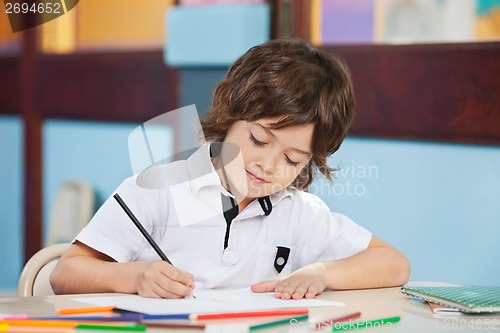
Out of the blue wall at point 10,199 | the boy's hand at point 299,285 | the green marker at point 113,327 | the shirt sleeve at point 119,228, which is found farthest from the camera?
the blue wall at point 10,199

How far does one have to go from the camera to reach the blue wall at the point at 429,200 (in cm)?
214

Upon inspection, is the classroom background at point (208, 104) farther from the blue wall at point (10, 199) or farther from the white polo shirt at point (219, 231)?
the white polo shirt at point (219, 231)

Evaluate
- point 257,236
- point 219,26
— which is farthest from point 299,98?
point 219,26

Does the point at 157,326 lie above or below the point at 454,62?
below

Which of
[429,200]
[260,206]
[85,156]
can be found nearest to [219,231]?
[260,206]

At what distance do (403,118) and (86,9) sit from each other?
5.84 ft

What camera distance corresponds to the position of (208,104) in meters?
2.80

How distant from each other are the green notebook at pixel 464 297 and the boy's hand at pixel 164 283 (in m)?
0.34

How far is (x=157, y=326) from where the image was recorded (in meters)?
1.11

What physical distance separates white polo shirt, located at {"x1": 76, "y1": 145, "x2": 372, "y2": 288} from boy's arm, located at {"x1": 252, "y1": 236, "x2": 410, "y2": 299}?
57mm

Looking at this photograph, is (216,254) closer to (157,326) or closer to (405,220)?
(157,326)

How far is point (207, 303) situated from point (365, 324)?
24 cm

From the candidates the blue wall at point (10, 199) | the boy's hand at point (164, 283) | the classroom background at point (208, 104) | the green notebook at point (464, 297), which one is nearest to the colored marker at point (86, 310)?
the boy's hand at point (164, 283)

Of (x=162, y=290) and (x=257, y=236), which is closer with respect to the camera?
(x=162, y=290)
